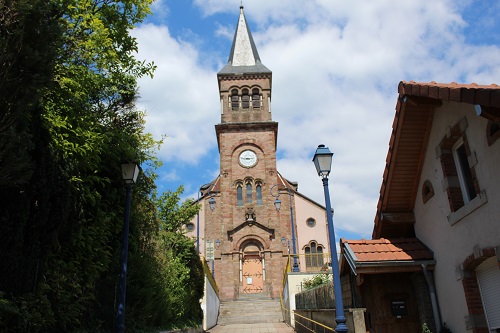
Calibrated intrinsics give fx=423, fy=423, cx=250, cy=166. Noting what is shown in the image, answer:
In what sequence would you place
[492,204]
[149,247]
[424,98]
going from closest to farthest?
1. [492,204]
2. [424,98]
3. [149,247]

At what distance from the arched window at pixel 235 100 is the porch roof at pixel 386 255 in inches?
1276

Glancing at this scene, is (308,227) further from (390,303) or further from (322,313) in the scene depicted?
(390,303)

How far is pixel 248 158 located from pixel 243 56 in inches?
479

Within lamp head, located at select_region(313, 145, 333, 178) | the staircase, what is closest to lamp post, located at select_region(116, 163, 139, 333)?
lamp head, located at select_region(313, 145, 333, 178)

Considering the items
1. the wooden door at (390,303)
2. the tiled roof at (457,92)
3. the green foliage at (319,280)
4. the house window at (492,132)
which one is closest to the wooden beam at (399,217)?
the wooden door at (390,303)

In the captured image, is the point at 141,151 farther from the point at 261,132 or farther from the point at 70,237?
the point at 261,132

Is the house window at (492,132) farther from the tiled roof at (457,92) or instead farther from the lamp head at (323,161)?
the lamp head at (323,161)

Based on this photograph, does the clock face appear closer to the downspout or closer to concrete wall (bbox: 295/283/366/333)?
concrete wall (bbox: 295/283/366/333)

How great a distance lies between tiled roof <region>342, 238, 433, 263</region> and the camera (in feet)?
27.7

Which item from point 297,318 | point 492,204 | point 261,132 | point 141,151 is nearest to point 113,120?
point 141,151

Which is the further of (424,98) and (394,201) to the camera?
(394,201)

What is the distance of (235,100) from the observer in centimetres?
4072

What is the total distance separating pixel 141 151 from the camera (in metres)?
10.9

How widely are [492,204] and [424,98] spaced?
7.87ft
